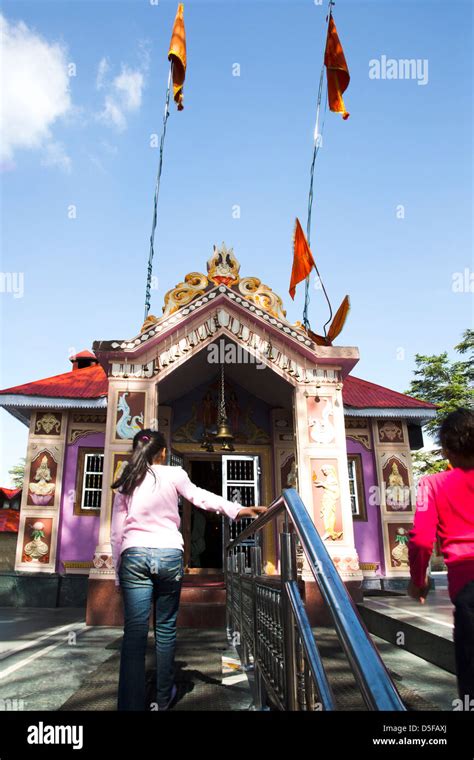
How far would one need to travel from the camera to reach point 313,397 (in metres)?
9.21

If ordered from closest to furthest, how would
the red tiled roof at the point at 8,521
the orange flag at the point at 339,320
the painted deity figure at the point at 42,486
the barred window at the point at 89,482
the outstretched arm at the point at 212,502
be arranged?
1. the outstretched arm at the point at 212,502
2. the orange flag at the point at 339,320
3. the painted deity figure at the point at 42,486
4. the barred window at the point at 89,482
5. the red tiled roof at the point at 8,521

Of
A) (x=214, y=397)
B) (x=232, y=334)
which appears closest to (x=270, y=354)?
(x=232, y=334)

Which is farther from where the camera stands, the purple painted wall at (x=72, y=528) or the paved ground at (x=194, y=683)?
the purple painted wall at (x=72, y=528)

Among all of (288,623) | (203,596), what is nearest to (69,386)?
(203,596)

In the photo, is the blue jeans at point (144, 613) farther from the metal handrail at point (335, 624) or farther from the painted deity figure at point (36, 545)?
the painted deity figure at point (36, 545)

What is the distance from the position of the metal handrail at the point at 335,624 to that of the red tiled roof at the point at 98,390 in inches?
394

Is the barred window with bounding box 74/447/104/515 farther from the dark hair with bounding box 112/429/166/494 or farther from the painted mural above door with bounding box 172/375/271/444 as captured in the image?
the dark hair with bounding box 112/429/166/494

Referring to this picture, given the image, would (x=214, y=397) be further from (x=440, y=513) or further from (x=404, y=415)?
(x=440, y=513)

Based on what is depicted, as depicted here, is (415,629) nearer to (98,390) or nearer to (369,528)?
(369,528)

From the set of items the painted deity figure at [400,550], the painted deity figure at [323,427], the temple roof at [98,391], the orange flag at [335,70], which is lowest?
the painted deity figure at [400,550]

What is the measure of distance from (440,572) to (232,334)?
13769mm

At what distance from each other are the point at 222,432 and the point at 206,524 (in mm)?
7401

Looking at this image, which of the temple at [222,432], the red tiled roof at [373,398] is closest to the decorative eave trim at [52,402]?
the temple at [222,432]

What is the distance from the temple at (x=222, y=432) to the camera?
8.74 m
